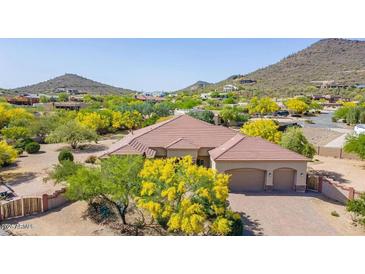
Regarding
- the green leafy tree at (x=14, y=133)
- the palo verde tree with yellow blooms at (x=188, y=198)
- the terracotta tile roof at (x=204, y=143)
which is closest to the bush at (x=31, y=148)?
the green leafy tree at (x=14, y=133)

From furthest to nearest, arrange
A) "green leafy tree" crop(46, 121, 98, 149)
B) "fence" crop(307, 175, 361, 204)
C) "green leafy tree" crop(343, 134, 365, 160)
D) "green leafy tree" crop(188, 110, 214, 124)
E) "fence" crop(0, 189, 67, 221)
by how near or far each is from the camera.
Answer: "green leafy tree" crop(188, 110, 214, 124)
"green leafy tree" crop(46, 121, 98, 149)
"green leafy tree" crop(343, 134, 365, 160)
"fence" crop(307, 175, 361, 204)
"fence" crop(0, 189, 67, 221)

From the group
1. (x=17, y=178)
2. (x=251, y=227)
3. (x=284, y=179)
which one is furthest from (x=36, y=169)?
(x=284, y=179)

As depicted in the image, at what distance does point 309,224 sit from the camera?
61.1 feet

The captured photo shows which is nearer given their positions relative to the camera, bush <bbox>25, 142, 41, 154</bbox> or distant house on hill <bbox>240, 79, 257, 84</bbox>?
bush <bbox>25, 142, 41, 154</bbox>

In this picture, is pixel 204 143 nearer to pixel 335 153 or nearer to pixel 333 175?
pixel 333 175

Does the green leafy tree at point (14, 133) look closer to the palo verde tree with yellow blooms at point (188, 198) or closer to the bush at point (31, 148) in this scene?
the bush at point (31, 148)

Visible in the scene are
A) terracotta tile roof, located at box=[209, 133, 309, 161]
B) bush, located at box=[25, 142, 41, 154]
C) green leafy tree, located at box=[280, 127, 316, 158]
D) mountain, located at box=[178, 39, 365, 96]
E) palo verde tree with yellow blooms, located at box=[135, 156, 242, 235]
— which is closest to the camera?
palo verde tree with yellow blooms, located at box=[135, 156, 242, 235]

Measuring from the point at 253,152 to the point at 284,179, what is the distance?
3.32 meters

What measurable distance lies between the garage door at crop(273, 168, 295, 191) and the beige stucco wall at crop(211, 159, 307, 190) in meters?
0.42

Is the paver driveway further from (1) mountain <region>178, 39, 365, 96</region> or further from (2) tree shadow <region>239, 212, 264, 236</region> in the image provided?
(1) mountain <region>178, 39, 365, 96</region>

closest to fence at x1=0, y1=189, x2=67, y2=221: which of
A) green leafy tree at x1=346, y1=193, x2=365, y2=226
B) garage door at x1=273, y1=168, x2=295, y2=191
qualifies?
garage door at x1=273, y1=168, x2=295, y2=191

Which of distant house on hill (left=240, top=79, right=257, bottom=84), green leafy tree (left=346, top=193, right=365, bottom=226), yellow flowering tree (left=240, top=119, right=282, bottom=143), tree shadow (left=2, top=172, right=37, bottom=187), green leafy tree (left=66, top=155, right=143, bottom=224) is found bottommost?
tree shadow (left=2, top=172, right=37, bottom=187)

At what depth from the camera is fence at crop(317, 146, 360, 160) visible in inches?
1443

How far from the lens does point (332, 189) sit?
23.6 meters
